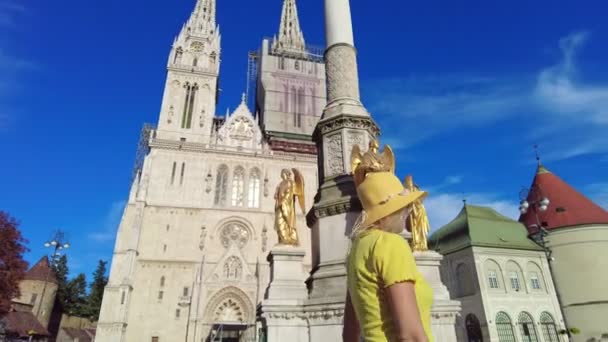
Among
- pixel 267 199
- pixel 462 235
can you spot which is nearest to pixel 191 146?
pixel 267 199

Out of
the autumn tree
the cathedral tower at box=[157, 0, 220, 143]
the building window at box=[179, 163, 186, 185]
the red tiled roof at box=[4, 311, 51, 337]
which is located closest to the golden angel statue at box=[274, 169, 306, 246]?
the autumn tree

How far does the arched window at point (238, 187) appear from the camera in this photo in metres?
31.9

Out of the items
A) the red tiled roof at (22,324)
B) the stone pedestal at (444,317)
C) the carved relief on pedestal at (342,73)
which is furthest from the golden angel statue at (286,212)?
the red tiled roof at (22,324)

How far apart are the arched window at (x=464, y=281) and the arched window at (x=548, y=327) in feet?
15.8

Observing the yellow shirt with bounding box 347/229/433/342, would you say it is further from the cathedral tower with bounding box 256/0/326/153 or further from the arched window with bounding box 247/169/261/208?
the cathedral tower with bounding box 256/0/326/153

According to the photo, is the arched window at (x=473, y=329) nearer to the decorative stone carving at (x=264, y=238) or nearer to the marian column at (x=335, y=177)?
the decorative stone carving at (x=264, y=238)

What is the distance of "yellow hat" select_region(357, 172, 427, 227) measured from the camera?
2.02m

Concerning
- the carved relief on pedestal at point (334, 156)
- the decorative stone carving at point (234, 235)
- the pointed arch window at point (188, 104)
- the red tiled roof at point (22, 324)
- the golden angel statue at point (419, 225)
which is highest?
the pointed arch window at point (188, 104)

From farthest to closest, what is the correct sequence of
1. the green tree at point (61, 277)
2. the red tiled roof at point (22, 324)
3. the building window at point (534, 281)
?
the green tree at point (61, 277) → the red tiled roof at point (22, 324) → the building window at point (534, 281)

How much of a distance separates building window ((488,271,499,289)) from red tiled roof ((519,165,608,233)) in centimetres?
458

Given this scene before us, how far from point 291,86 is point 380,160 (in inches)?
1527

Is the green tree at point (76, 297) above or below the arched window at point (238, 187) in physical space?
below

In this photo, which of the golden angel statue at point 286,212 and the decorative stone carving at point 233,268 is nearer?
the golden angel statue at point 286,212

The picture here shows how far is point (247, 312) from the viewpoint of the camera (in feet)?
91.5
